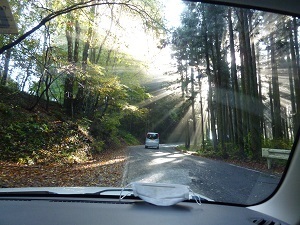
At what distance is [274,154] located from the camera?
326 cm

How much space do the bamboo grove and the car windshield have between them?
2 centimetres

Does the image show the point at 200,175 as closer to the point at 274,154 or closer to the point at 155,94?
the point at 155,94

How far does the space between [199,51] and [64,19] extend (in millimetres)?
4909

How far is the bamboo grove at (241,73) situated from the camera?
10.3 ft

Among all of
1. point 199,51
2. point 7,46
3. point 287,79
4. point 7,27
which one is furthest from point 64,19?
point 287,79

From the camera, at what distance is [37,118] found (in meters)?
11.2

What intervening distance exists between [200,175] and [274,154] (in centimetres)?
215

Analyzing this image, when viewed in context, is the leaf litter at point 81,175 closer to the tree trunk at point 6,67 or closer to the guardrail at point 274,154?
the guardrail at point 274,154

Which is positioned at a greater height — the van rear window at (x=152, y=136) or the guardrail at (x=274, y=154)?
the van rear window at (x=152, y=136)

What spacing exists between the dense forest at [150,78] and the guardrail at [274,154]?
9cm

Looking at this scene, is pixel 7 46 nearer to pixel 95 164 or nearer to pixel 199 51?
pixel 95 164

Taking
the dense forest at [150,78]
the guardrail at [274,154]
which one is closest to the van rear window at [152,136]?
the dense forest at [150,78]

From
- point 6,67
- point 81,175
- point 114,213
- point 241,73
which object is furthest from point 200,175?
point 6,67

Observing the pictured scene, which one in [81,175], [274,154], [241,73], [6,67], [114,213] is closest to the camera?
[114,213]
